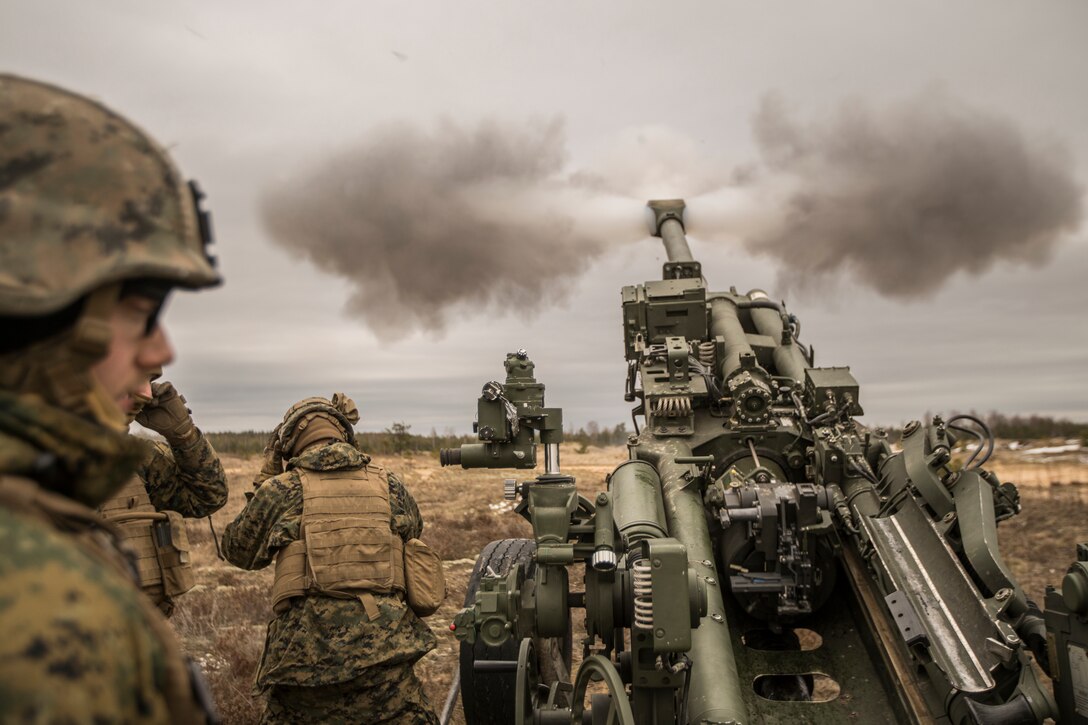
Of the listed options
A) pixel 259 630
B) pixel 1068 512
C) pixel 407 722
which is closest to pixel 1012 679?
pixel 407 722

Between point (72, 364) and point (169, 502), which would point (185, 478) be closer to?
point (169, 502)

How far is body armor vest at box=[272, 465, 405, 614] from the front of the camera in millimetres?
3527

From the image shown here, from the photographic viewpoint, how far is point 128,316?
4.16 ft

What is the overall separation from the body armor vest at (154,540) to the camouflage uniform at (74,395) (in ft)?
8.58

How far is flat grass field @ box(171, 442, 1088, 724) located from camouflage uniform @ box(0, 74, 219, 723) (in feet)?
14.2

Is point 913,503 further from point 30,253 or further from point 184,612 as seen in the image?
point 184,612

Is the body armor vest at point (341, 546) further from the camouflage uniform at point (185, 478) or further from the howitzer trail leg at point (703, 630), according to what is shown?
the howitzer trail leg at point (703, 630)

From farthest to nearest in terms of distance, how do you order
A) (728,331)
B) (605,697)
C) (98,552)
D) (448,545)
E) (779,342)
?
(448,545)
(779,342)
(728,331)
(605,697)
(98,552)

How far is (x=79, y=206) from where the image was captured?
1.20 metres

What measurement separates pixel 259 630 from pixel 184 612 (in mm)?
844

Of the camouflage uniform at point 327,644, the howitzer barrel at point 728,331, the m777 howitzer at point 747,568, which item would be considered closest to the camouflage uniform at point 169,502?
the camouflage uniform at point 327,644

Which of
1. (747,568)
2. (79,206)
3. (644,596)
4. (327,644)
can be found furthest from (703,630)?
(79,206)

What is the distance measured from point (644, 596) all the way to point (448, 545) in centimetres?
876

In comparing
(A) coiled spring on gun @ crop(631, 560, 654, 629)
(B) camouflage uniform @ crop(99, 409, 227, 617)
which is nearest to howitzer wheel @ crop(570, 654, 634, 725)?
(A) coiled spring on gun @ crop(631, 560, 654, 629)
